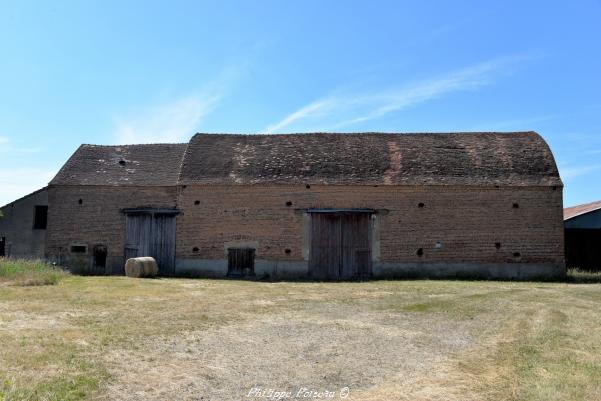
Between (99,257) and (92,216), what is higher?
(92,216)

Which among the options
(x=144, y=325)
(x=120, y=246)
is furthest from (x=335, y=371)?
(x=120, y=246)

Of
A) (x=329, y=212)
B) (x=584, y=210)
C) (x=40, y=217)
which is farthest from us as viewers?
(x=584, y=210)

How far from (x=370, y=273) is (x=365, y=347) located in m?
13.8

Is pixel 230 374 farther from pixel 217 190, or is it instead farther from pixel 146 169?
pixel 146 169

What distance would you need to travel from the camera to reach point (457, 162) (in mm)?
23062

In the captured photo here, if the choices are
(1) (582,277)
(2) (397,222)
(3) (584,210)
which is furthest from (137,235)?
(3) (584,210)

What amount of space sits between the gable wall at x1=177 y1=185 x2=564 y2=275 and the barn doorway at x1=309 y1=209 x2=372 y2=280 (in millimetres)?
406

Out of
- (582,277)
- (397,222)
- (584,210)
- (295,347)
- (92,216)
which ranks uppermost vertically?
(584,210)

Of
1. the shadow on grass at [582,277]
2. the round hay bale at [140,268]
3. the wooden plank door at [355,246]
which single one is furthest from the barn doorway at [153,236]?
the shadow on grass at [582,277]

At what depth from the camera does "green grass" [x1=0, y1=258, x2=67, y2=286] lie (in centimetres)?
1560

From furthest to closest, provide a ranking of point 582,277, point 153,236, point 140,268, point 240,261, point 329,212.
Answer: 1. point 153,236
2. point 240,261
3. point 329,212
4. point 582,277
5. point 140,268

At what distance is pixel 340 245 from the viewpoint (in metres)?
21.8

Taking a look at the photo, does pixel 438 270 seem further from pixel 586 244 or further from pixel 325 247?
pixel 586 244

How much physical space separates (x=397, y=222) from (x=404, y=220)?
315 millimetres
